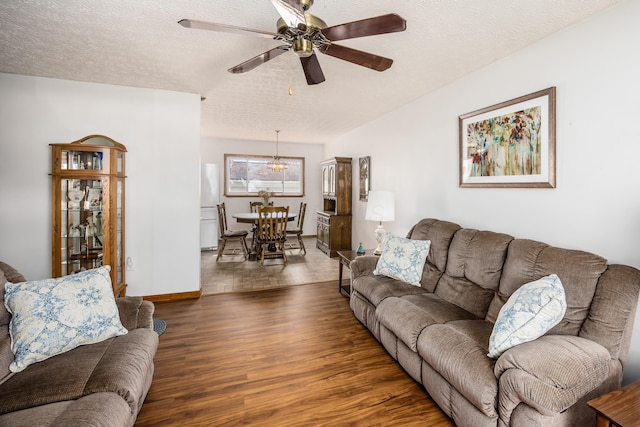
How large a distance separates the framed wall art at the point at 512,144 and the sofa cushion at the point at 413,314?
123 centimetres

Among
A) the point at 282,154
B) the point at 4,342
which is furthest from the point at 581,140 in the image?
the point at 282,154

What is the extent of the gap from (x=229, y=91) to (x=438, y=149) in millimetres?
2647

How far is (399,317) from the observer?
2.20m

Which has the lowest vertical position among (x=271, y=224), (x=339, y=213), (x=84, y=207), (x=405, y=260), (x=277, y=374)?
(x=277, y=374)

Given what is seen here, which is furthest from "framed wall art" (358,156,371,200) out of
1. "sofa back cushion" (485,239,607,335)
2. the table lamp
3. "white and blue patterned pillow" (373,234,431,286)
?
"sofa back cushion" (485,239,607,335)

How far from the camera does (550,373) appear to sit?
132 centimetres

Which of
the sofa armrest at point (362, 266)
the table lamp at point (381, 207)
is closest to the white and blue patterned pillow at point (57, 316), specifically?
the sofa armrest at point (362, 266)

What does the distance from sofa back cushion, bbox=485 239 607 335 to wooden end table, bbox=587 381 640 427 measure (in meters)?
0.44

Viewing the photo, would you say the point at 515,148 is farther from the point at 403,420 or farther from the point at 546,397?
the point at 403,420

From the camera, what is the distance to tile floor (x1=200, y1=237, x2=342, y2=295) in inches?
165

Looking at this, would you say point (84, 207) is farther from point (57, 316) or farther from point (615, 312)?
point (615, 312)

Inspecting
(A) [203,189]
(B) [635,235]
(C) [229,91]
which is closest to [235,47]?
(C) [229,91]

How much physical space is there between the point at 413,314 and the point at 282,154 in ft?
20.6

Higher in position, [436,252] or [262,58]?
[262,58]
